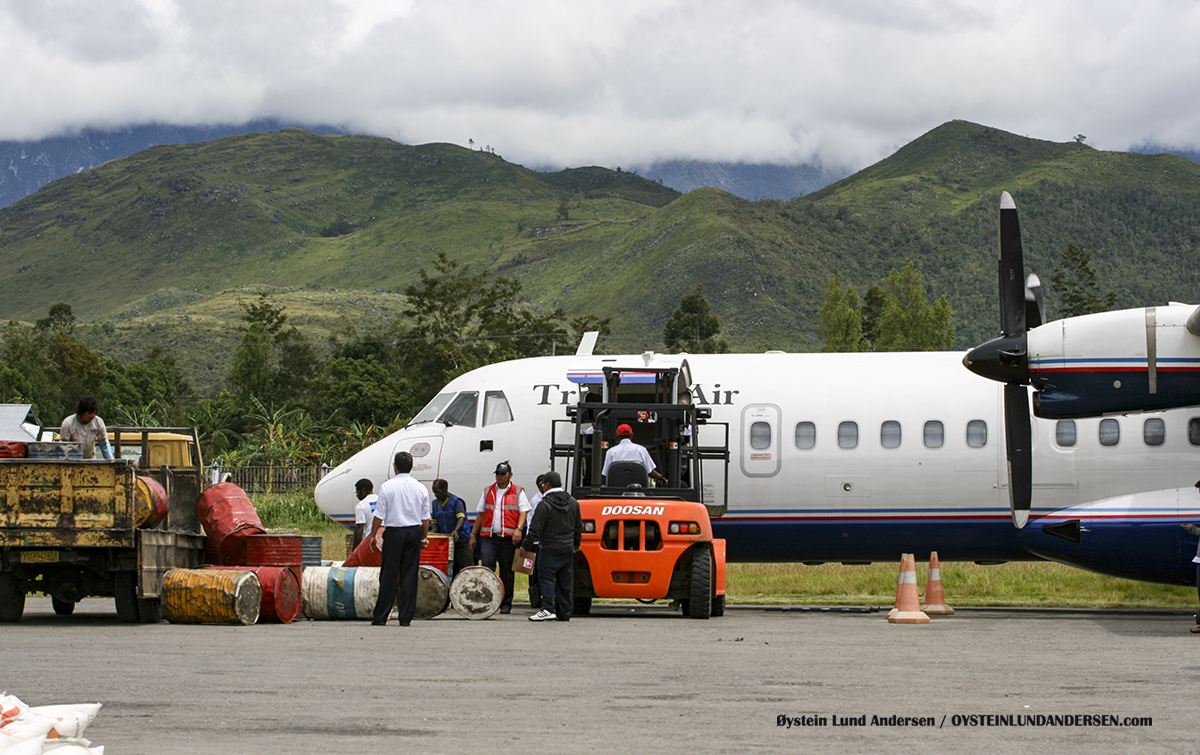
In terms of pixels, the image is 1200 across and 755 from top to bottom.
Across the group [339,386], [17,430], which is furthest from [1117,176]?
[17,430]

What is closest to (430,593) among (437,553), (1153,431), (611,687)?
(437,553)

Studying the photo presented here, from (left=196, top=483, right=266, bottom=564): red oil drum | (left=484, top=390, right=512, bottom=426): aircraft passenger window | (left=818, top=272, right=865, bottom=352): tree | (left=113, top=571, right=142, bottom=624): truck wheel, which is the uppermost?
(left=818, top=272, right=865, bottom=352): tree

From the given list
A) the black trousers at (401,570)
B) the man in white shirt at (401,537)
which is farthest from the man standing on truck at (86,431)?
the black trousers at (401,570)

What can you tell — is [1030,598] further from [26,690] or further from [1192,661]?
[26,690]

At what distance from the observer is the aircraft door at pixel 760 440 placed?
1670 centimetres

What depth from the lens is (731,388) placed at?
56.0 feet

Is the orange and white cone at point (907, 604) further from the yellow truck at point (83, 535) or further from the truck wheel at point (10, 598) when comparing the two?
the truck wheel at point (10, 598)

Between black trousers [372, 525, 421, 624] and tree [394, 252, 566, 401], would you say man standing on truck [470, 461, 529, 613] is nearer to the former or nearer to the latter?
black trousers [372, 525, 421, 624]

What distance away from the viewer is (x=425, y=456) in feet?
56.2

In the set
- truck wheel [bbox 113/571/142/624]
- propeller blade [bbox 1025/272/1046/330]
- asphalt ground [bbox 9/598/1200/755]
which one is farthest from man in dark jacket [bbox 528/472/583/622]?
propeller blade [bbox 1025/272/1046/330]

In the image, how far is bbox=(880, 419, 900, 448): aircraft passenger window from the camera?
16.5m

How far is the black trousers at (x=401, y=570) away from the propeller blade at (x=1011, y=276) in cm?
699

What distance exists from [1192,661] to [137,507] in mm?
10026

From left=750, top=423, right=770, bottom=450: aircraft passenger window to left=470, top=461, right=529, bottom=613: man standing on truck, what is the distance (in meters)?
3.34
